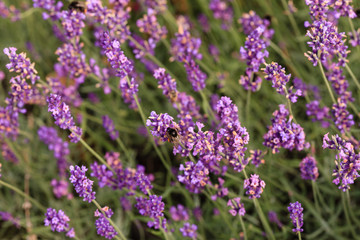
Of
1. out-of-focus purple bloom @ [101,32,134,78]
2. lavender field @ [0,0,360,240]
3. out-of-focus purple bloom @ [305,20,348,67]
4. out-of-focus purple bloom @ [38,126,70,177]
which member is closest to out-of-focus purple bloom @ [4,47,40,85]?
lavender field @ [0,0,360,240]

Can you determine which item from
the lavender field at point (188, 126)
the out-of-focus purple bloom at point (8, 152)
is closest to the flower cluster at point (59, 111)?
the lavender field at point (188, 126)

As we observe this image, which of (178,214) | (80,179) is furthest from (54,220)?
(178,214)

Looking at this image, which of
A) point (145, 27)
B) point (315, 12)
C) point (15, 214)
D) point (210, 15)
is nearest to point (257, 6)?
point (210, 15)

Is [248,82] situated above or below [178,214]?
above

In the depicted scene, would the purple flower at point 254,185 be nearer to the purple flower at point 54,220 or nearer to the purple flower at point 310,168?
the purple flower at point 310,168

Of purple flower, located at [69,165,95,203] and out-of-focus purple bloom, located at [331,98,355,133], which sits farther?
out-of-focus purple bloom, located at [331,98,355,133]

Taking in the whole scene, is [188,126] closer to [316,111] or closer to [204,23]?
[316,111]

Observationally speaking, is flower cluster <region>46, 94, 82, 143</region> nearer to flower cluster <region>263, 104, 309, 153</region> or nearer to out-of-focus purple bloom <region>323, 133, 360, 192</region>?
flower cluster <region>263, 104, 309, 153</region>
